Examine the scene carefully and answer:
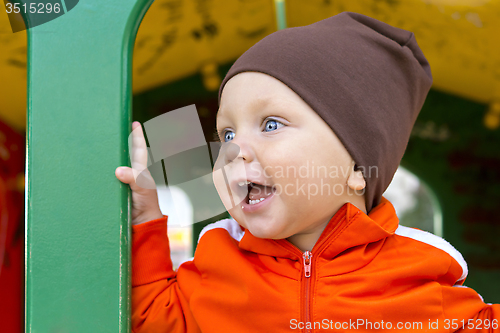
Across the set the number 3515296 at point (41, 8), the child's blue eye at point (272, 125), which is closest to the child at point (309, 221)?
→ the child's blue eye at point (272, 125)

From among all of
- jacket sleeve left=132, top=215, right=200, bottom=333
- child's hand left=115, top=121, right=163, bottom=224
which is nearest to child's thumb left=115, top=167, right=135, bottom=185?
child's hand left=115, top=121, right=163, bottom=224

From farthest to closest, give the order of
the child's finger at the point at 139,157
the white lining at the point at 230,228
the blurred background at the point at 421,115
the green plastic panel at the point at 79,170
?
the blurred background at the point at 421,115, the white lining at the point at 230,228, the child's finger at the point at 139,157, the green plastic panel at the point at 79,170

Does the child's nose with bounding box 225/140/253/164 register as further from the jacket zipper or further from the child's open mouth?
the jacket zipper

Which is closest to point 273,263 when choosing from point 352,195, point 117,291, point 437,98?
point 352,195

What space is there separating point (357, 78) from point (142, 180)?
481 mm

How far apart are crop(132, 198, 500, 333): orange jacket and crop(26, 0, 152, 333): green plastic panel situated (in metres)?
0.16

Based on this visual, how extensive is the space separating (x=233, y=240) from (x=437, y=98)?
2.87 metres

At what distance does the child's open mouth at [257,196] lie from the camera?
2.81 ft

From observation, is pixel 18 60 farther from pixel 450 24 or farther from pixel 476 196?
pixel 476 196

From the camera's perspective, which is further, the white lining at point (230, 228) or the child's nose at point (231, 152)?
the white lining at point (230, 228)

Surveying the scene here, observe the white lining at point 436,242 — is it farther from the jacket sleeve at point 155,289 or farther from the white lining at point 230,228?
the jacket sleeve at point 155,289

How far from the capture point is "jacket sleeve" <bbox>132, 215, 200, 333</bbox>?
908 millimetres

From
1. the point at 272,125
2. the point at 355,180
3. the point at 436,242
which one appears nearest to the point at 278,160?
the point at 272,125

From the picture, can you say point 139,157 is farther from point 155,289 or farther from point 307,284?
point 307,284
